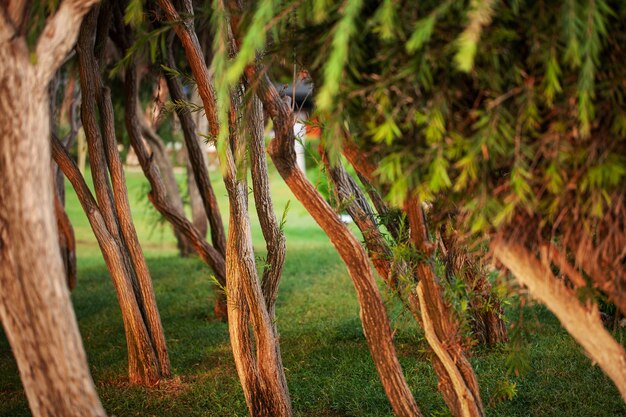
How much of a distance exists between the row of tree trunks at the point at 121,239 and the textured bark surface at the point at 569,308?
3297 millimetres

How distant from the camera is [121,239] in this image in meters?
5.53

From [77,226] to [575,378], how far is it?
524 inches

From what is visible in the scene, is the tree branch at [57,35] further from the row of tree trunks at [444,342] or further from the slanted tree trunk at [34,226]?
the row of tree trunks at [444,342]

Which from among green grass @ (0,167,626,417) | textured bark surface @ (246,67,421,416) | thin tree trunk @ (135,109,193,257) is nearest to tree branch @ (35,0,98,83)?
textured bark surface @ (246,67,421,416)

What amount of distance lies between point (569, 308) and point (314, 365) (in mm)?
3222

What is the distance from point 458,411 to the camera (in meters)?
3.56

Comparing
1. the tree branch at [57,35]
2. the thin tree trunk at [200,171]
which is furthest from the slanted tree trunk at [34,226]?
the thin tree trunk at [200,171]

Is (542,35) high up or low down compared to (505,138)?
up

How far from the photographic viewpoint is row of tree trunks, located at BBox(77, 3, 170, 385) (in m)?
5.38

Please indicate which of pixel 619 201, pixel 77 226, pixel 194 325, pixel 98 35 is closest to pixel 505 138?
pixel 619 201

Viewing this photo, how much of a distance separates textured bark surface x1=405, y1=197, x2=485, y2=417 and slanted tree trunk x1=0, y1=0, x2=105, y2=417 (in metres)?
1.51

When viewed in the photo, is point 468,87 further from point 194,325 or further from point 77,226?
point 77,226

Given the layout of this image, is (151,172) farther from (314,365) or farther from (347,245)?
(347,245)

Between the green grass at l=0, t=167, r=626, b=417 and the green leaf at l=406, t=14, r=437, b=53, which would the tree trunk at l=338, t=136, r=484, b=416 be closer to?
the green grass at l=0, t=167, r=626, b=417
